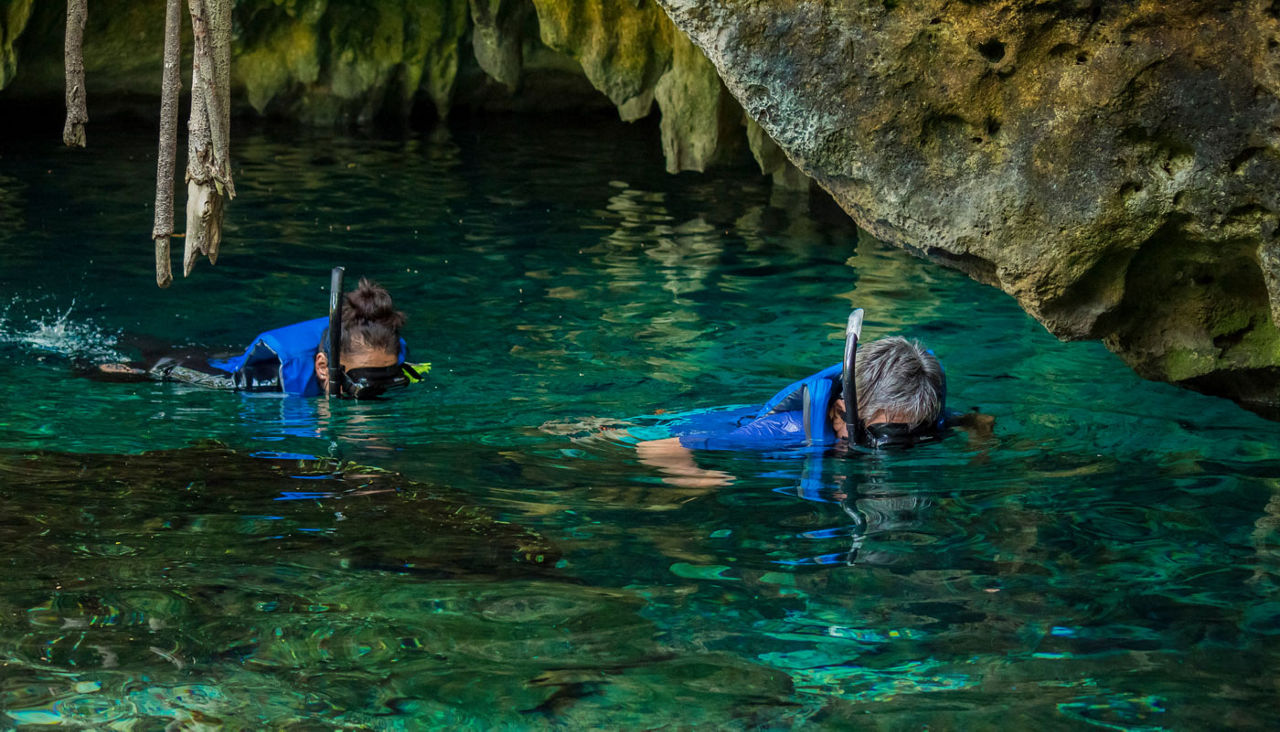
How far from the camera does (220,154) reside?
4613 mm

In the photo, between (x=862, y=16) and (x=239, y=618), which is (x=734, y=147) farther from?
(x=239, y=618)

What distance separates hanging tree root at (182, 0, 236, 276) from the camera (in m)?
4.57

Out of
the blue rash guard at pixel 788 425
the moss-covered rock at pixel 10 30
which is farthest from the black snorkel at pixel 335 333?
the moss-covered rock at pixel 10 30

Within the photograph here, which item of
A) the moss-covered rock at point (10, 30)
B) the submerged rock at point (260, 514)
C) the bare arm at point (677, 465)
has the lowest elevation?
the submerged rock at point (260, 514)

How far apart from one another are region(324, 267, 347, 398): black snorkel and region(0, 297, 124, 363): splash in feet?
6.17

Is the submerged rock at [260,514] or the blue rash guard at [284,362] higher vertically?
the blue rash guard at [284,362]

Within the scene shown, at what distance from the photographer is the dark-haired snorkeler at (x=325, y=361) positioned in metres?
6.45

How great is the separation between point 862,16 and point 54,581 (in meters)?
3.48

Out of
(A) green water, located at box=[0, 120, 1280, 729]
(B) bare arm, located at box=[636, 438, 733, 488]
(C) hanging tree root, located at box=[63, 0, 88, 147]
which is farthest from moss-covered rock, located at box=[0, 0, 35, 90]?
(B) bare arm, located at box=[636, 438, 733, 488]

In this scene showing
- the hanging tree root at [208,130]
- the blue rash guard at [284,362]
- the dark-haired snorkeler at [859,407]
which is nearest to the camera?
the hanging tree root at [208,130]

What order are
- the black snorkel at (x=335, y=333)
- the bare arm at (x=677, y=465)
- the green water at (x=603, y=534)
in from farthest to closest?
the black snorkel at (x=335, y=333) < the bare arm at (x=677, y=465) < the green water at (x=603, y=534)

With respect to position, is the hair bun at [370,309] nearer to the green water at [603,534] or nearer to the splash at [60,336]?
the green water at [603,534]

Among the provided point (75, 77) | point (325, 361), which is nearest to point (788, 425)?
point (325, 361)

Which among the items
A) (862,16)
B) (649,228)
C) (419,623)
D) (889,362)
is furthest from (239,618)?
(649,228)
